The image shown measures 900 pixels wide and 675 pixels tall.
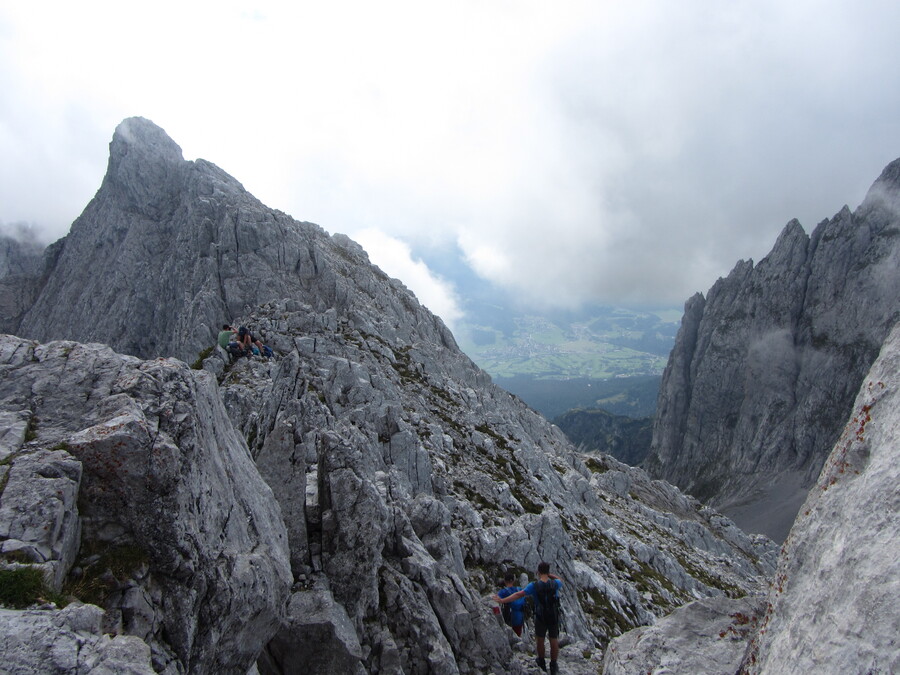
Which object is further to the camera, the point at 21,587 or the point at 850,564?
the point at 850,564

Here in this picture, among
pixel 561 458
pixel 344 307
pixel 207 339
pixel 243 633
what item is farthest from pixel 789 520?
pixel 243 633

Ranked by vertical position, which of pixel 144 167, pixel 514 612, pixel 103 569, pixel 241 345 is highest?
pixel 144 167

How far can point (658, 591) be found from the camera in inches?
1834

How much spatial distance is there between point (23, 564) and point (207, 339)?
213 ft

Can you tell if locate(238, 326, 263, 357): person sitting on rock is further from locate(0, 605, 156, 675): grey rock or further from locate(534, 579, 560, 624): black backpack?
locate(0, 605, 156, 675): grey rock

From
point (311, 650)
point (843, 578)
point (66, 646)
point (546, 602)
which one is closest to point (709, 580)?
point (546, 602)

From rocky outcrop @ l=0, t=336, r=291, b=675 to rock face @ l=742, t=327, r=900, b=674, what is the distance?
1230 cm

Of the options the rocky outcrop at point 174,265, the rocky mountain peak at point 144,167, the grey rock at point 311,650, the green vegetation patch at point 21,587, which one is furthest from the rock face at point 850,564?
the rocky mountain peak at point 144,167

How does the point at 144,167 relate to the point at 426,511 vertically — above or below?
above

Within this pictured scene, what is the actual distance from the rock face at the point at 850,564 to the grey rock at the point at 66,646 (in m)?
12.3

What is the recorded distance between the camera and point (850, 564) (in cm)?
984

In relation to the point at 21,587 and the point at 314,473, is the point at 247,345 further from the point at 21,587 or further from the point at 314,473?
the point at 21,587

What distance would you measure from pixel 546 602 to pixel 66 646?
1439 centimetres

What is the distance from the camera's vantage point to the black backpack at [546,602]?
17484mm
